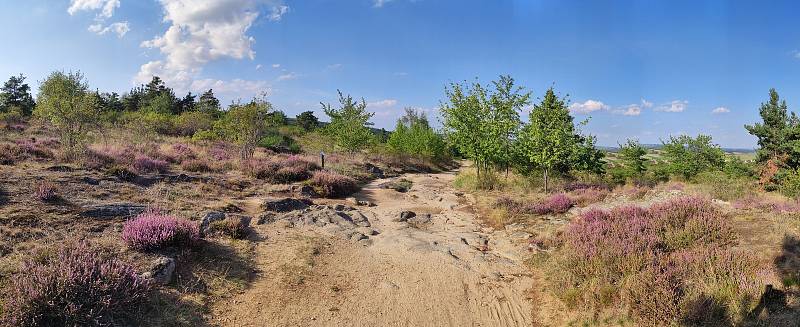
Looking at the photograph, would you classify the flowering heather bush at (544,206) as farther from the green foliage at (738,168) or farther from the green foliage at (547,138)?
the green foliage at (738,168)

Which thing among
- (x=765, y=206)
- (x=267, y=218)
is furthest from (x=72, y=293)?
(x=765, y=206)

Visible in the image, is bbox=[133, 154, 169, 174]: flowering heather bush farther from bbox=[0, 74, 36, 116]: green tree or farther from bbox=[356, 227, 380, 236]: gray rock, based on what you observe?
bbox=[0, 74, 36, 116]: green tree

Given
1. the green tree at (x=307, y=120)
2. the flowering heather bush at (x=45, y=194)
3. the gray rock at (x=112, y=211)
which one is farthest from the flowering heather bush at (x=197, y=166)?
the green tree at (x=307, y=120)

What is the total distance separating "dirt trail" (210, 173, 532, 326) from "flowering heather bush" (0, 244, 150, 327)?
49.8 inches

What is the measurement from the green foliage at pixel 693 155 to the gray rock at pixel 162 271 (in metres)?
33.2

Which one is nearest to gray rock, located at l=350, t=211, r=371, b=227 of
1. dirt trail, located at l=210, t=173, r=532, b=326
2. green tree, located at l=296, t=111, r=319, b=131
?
dirt trail, located at l=210, t=173, r=532, b=326

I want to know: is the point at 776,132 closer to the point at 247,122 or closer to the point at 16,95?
the point at 247,122

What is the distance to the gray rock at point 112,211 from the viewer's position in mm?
9531

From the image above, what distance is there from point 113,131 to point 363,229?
29702 mm

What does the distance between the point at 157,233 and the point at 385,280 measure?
4428mm

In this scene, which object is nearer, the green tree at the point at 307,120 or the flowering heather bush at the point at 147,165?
the flowering heather bush at the point at 147,165

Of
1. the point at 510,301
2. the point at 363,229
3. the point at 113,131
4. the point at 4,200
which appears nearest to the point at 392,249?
the point at 363,229

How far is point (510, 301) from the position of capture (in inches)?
291

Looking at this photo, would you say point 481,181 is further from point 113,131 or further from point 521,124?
point 113,131
